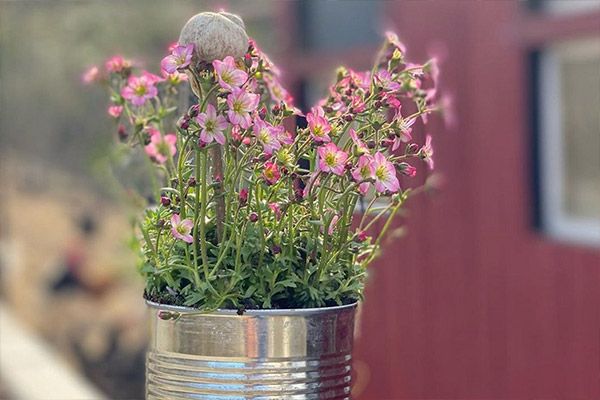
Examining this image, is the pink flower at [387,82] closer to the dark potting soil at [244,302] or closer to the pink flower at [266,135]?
the pink flower at [266,135]

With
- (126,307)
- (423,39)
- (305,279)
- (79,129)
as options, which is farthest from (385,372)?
(79,129)

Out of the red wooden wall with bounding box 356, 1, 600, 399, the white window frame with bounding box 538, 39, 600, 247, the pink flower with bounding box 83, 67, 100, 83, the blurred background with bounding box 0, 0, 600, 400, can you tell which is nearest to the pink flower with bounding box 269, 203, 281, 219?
the pink flower with bounding box 83, 67, 100, 83

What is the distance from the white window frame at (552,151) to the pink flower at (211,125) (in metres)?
3.11

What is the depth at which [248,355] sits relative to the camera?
1039 millimetres

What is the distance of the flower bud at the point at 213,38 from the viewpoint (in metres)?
1.06

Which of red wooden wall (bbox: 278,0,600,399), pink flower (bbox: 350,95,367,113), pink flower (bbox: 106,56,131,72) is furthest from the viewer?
red wooden wall (bbox: 278,0,600,399)

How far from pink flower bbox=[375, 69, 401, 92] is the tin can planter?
0.84ft

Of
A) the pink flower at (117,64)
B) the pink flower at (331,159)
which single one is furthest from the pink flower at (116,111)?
the pink flower at (331,159)

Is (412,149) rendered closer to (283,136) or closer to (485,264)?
(283,136)

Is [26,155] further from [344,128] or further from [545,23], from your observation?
[344,128]

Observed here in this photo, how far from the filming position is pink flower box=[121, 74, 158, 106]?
1.17 m

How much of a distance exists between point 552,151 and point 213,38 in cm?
314

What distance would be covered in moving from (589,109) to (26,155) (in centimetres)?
1215

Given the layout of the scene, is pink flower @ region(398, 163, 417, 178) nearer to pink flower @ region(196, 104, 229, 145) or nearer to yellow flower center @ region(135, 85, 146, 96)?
pink flower @ region(196, 104, 229, 145)
